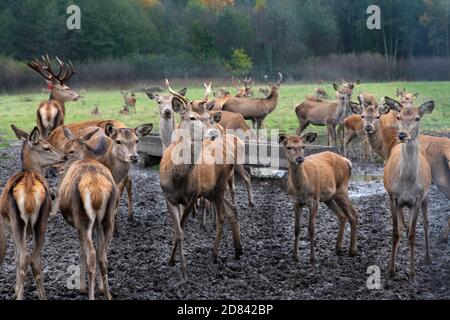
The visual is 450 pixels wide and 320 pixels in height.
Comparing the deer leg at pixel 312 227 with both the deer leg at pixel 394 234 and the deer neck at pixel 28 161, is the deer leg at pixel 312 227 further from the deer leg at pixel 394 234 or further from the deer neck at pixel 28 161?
the deer neck at pixel 28 161

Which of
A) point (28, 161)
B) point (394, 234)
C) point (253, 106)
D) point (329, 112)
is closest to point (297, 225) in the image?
point (394, 234)

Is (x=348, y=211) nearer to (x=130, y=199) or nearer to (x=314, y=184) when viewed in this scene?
(x=314, y=184)

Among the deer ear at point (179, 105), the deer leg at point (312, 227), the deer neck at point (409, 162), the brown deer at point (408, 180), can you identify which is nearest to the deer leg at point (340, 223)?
the deer leg at point (312, 227)

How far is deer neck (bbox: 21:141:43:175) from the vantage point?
26.3ft

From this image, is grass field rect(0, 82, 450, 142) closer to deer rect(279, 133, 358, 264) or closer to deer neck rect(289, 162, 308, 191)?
deer rect(279, 133, 358, 264)

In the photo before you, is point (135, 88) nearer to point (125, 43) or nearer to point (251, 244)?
point (125, 43)

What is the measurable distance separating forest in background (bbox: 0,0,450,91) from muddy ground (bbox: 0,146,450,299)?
23.9 m

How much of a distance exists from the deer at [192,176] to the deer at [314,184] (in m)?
0.71

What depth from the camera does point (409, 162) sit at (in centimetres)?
789

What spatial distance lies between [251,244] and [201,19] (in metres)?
41.6

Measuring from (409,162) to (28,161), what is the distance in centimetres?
379
